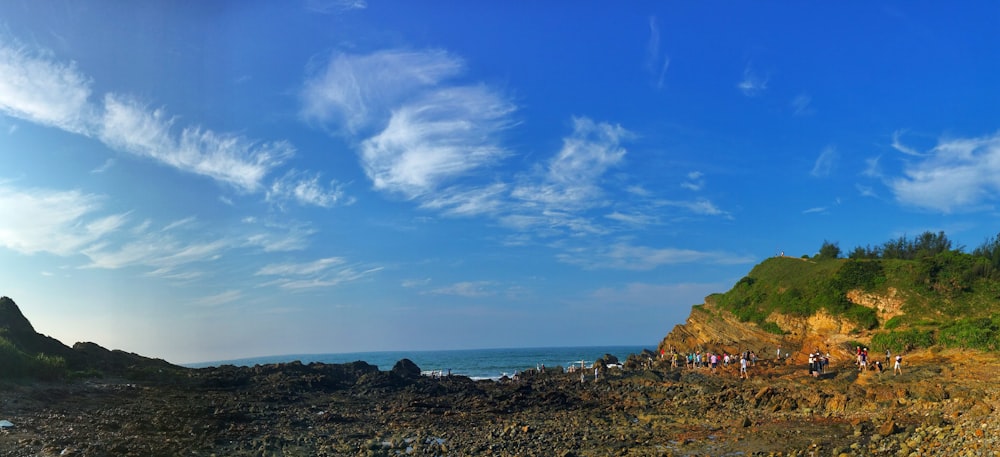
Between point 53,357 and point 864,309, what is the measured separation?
179ft

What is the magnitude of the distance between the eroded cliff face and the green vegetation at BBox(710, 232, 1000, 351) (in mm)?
475

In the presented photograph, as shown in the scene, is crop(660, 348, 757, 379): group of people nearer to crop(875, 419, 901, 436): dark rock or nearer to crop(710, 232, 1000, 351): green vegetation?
crop(710, 232, 1000, 351): green vegetation

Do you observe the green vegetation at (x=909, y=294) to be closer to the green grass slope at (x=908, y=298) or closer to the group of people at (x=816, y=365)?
the green grass slope at (x=908, y=298)

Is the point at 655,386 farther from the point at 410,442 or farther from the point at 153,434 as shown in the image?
the point at 153,434

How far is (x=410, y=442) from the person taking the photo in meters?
22.1

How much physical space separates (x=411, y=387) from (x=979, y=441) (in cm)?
3174

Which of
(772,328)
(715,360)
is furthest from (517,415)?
(772,328)

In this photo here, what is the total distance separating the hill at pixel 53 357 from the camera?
27656mm

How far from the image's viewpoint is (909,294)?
4434 centimetres

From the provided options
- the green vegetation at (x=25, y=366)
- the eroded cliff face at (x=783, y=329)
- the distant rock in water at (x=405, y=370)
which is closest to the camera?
the green vegetation at (x=25, y=366)

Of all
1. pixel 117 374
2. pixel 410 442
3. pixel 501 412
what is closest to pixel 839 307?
pixel 501 412

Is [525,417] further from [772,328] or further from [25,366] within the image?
[772,328]

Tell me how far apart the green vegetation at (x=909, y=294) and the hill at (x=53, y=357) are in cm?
4860

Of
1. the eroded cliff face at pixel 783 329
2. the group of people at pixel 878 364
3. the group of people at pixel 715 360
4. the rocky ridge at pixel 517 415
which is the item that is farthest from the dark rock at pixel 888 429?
the eroded cliff face at pixel 783 329
